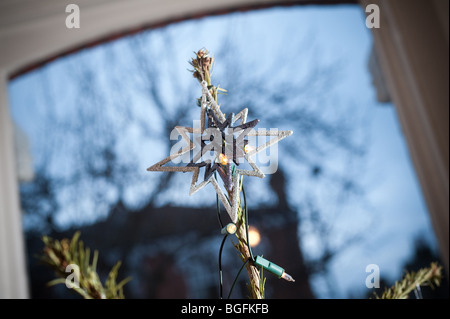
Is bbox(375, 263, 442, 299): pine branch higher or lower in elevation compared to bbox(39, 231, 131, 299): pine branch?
lower

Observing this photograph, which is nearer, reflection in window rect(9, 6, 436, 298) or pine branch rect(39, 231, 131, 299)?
pine branch rect(39, 231, 131, 299)

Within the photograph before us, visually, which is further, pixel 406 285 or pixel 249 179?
pixel 249 179

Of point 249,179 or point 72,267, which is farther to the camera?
point 249,179

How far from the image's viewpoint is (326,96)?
1.21 m

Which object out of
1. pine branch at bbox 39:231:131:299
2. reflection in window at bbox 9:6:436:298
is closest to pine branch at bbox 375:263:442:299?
pine branch at bbox 39:231:131:299

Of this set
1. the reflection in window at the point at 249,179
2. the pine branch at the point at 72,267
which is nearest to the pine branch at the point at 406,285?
the pine branch at the point at 72,267

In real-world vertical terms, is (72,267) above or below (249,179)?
below

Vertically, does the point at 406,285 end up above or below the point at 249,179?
below

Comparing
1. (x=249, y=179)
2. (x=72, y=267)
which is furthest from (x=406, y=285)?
(x=249, y=179)

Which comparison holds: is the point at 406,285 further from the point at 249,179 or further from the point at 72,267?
the point at 249,179

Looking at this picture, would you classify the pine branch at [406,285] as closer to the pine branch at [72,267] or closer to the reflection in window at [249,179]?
the pine branch at [72,267]

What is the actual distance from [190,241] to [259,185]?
314mm

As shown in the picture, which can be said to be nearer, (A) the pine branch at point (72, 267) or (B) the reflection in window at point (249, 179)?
(A) the pine branch at point (72, 267)

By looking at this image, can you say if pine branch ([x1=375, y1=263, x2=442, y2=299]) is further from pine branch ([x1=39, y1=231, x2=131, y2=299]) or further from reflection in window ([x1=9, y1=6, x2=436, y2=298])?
reflection in window ([x1=9, y1=6, x2=436, y2=298])
